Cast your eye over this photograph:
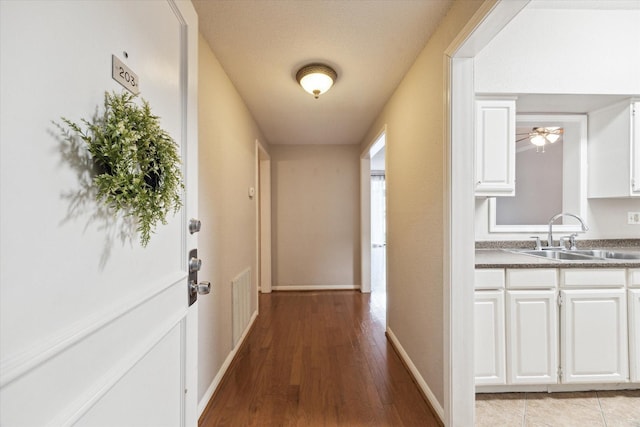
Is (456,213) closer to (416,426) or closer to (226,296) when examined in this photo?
(416,426)

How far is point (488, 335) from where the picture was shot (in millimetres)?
1804

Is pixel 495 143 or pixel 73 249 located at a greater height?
pixel 495 143

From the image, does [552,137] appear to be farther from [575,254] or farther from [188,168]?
[188,168]

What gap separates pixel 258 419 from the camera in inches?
65.8

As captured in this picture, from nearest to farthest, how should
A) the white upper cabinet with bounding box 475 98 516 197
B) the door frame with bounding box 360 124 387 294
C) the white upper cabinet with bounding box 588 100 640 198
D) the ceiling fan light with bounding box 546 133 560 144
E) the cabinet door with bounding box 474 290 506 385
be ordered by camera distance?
1. the cabinet door with bounding box 474 290 506 385
2. the white upper cabinet with bounding box 475 98 516 197
3. the white upper cabinet with bounding box 588 100 640 198
4. the ceiling fan light with bounding box 546 133 560 144
5. the door frame with bounding box 360 124 387 294

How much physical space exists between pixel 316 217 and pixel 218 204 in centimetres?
266

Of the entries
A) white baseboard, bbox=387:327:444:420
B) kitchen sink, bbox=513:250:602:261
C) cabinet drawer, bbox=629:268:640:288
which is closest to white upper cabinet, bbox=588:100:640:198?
kitchen sink, bbox=513:250:602:261

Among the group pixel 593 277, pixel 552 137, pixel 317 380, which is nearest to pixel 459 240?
pixel 593 277

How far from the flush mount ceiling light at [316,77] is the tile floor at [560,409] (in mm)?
2494

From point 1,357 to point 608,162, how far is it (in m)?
3.53

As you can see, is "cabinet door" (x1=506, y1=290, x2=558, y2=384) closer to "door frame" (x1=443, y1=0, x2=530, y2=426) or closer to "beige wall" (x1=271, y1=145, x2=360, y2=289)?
"door frame" (x1=443, y1=0, x2=530, y2=426)

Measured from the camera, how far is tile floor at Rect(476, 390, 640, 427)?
166cm

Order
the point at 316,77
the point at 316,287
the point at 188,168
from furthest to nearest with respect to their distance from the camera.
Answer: the point at 316,287 → the point at 316,77 → the point at 188,168

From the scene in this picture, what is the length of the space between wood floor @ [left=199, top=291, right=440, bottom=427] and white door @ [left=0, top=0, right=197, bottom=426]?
3.09 ft
